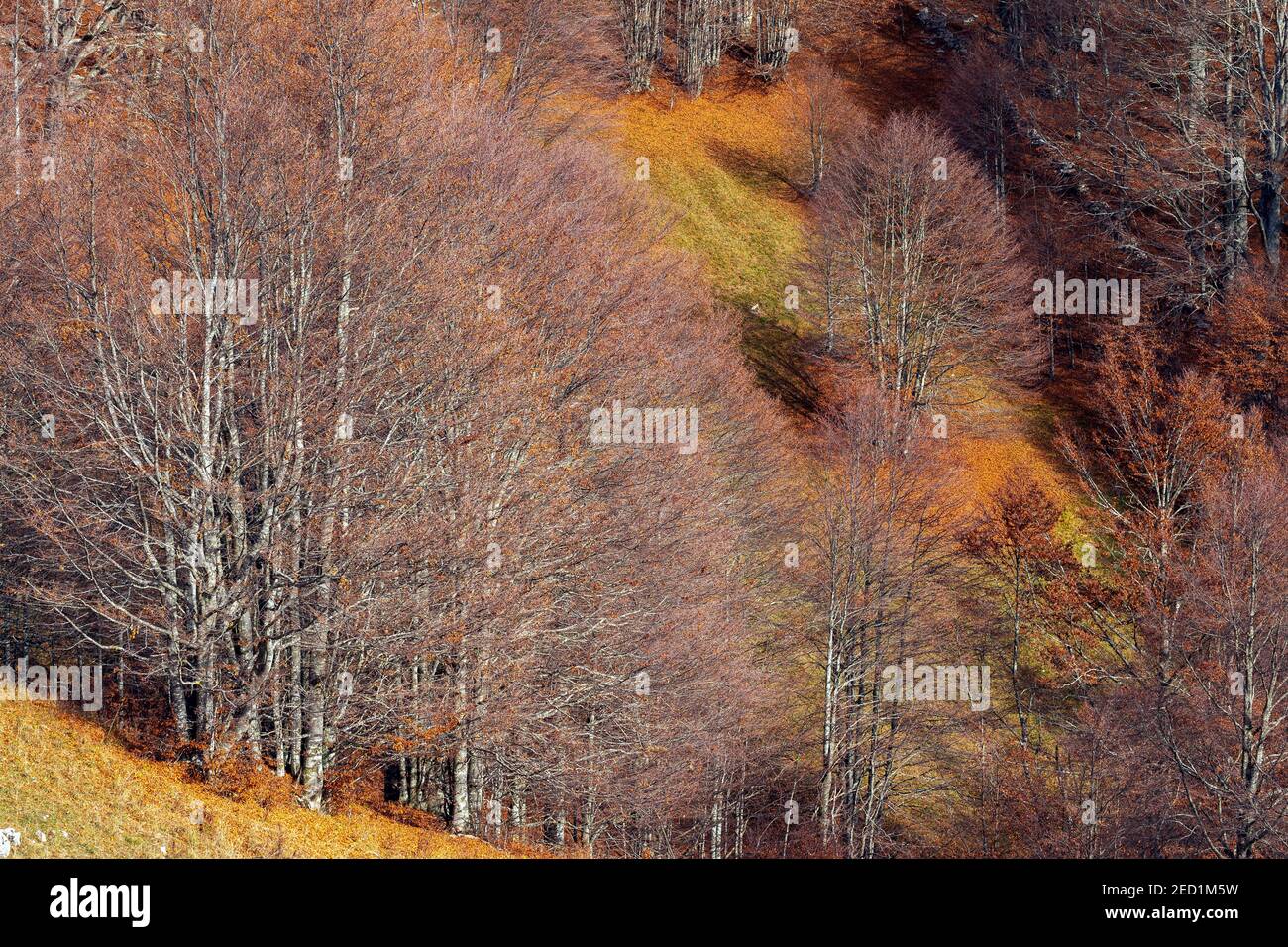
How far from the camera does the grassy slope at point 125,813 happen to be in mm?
15141

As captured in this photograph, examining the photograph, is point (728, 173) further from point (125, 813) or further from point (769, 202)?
point (125, 813)

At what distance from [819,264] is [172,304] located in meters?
33.4

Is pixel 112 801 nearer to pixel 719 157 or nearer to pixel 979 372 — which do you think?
pixel 979 372

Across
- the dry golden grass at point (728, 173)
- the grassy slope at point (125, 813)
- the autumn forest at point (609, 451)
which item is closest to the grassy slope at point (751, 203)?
the dry golden grass at point (728, 173)

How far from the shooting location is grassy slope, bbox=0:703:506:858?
15141 millimetres

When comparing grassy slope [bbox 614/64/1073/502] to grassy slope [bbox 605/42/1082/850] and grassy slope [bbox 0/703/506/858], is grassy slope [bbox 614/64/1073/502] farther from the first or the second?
grassy slope [bbox 0/703/506/858]

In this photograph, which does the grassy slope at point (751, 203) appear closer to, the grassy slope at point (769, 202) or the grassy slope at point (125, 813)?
the grassy slope at point (769, 202)

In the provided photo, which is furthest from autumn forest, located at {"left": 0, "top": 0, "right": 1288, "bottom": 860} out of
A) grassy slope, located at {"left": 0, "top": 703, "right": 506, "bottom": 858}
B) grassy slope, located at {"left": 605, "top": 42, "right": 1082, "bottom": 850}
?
grassy slope, located at {"left": 605, "top": 42, "right": 1082, "bottom": 850}

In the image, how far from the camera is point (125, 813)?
53.2ft

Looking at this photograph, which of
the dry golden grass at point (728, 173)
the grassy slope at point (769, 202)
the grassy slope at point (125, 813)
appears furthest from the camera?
the dry golden grass at point (728, 173)

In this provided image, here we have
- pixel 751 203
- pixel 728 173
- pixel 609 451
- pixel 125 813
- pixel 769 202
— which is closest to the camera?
pixel 125 813

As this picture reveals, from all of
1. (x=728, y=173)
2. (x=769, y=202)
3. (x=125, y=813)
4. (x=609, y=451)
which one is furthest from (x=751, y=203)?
(x=125, y=813)

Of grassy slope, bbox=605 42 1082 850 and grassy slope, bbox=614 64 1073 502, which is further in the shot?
grassy slope, bbox=614 64 1073 502

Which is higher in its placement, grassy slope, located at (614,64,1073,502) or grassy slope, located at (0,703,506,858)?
grassy slope, located at (614,64,1073,502)
